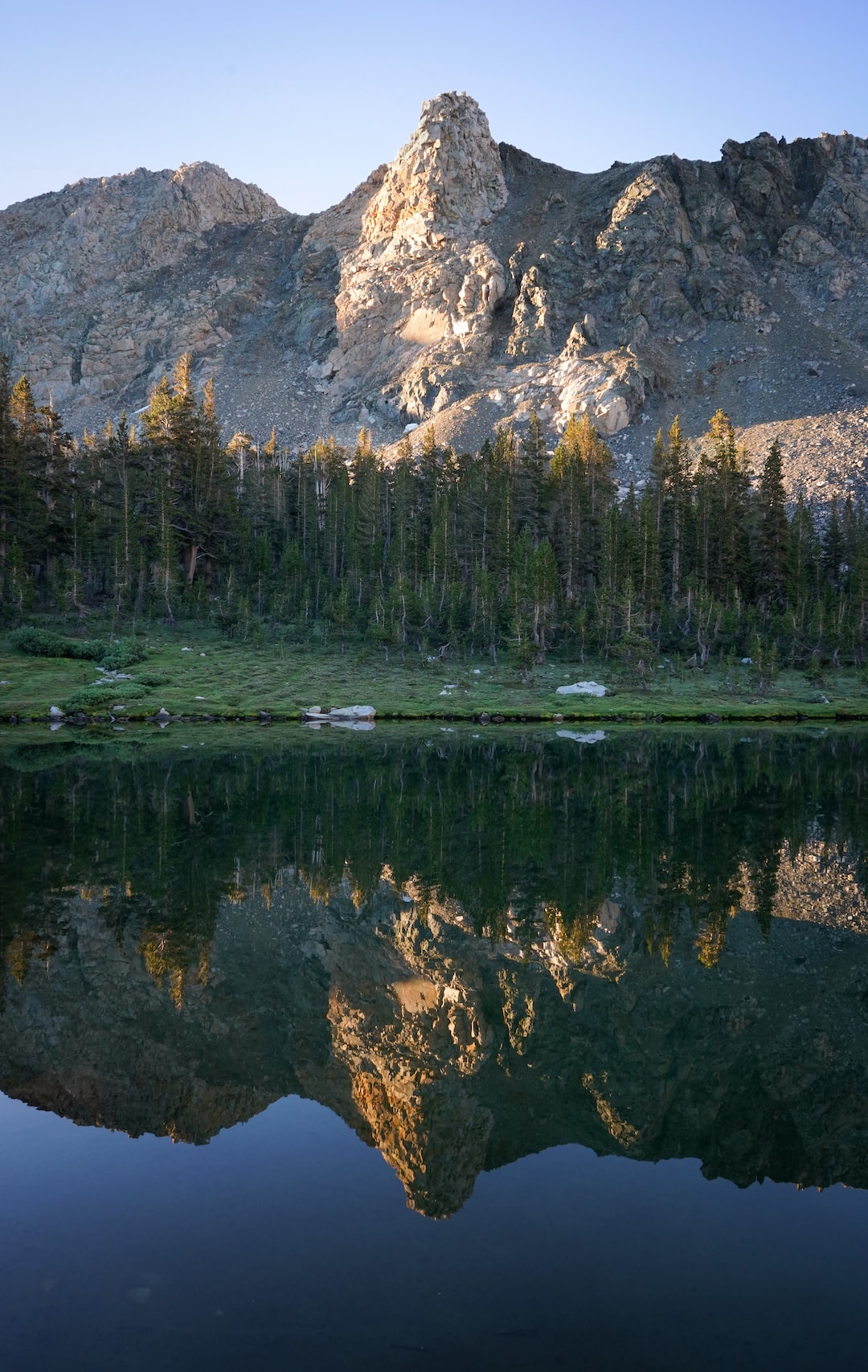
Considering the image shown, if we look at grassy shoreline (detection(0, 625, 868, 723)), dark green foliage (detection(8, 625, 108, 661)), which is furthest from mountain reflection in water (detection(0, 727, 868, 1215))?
dark green foliage (detection(8, 625, 108, 661))

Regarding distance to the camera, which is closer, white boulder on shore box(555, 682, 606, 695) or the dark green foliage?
the dark green foliage

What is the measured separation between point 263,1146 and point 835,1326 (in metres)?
5.12

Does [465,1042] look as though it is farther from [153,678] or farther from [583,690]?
[583,690]

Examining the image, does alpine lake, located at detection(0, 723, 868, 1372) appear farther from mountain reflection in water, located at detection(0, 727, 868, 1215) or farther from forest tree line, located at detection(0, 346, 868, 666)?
forest tree line, located at detection(0, 346, 868, 666)

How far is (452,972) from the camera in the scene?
1366 cm

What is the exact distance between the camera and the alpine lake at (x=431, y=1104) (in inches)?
248

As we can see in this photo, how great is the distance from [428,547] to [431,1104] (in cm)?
8778

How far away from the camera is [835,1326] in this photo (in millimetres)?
6289

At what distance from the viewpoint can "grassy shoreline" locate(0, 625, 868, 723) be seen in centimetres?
5394

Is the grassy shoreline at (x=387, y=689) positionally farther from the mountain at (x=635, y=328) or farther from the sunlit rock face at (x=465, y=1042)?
the mountain at (x=635, y=328)

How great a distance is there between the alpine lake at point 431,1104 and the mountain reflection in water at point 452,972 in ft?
0.19

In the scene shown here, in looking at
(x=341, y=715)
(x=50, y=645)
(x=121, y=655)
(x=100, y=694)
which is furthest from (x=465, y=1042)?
(x=50, y=645)

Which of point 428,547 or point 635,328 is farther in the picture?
point 635,328

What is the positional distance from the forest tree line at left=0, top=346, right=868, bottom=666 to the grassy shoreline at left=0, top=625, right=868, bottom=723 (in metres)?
3.14
